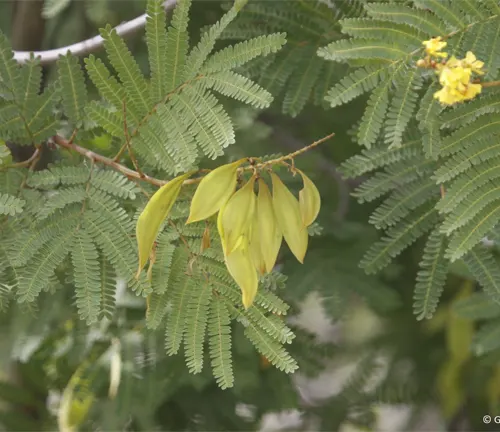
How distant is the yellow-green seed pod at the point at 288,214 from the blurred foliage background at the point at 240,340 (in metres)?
0.24

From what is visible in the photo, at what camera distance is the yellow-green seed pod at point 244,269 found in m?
0.52

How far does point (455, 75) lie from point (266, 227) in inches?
6.7

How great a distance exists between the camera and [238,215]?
→ 0.51 meters

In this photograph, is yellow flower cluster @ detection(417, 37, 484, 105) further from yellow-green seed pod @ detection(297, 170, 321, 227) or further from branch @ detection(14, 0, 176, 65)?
branch @ detection(14, 0, 176, 65)

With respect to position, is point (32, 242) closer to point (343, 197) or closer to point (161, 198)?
point (161, 198)

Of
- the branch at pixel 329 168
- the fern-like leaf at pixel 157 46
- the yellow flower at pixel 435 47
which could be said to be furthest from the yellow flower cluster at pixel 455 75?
the branch at pixel 329 168

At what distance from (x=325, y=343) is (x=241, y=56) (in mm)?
553

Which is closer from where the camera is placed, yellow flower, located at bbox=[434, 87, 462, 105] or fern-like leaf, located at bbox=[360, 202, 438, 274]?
yellow flower, located at bbox=[434, 87, 462, 105]

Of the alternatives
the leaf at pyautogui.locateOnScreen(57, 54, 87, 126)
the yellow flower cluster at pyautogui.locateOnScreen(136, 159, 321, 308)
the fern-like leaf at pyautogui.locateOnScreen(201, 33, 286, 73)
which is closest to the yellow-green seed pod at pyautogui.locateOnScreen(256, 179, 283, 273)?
the yellow flower cluster at pyautogui.locateOnScreen(136, 159, 321, 308)

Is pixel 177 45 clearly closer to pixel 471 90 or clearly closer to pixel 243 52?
pixel 243 52

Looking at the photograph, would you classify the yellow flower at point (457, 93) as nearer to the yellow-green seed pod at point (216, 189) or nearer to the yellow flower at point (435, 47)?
the yellow flower at point (435, 47)

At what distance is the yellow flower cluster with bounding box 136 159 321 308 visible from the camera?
0.51 metres

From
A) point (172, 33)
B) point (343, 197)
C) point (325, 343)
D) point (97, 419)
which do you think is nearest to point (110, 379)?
point (97, 419)

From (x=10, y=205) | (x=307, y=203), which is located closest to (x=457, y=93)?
(x=307, y=203)
